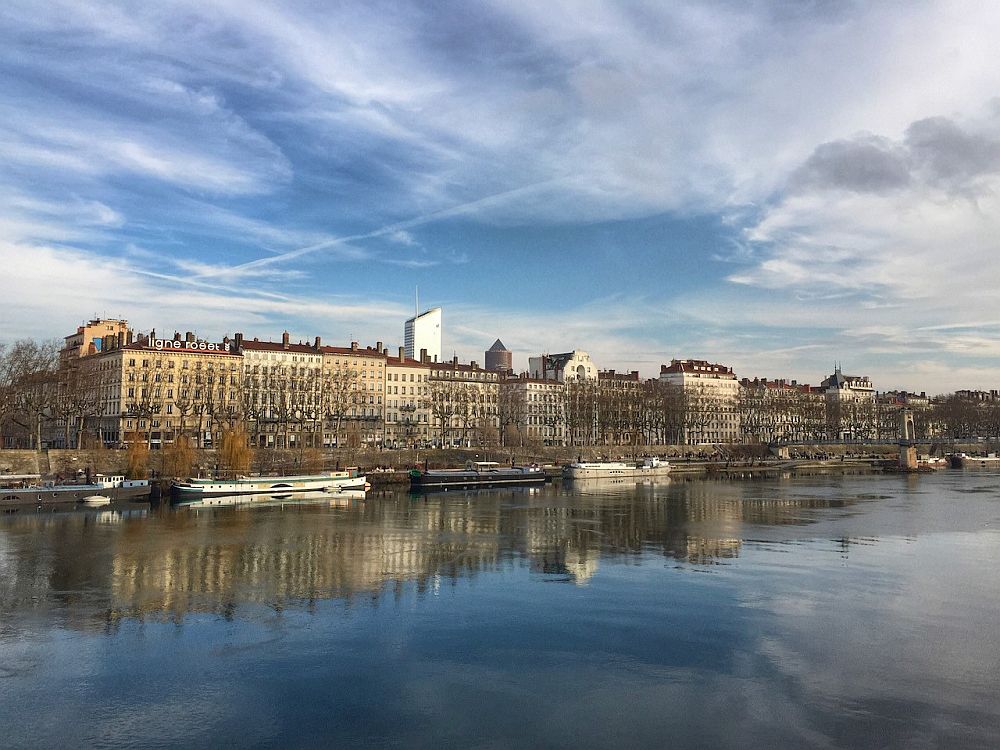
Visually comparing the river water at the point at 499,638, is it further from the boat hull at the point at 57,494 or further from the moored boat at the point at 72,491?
the moored boat at the point at 72,491

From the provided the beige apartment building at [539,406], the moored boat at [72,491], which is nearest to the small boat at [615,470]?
the beige apartment building at [539,406]

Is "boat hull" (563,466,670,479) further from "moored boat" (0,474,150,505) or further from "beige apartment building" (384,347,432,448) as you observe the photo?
"moored boat" (0,474,150,505)

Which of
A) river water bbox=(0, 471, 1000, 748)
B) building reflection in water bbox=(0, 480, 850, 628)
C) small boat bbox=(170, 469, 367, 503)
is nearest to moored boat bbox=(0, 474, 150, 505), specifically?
small boat bbox=(170, 469, 367, 503)

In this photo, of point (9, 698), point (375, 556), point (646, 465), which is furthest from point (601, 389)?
point (9, 698)

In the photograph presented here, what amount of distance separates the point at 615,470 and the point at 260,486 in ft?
113

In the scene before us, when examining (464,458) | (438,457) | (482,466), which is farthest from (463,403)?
(482,466)

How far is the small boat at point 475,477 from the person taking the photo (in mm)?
63825

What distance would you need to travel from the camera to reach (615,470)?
76.4 metres

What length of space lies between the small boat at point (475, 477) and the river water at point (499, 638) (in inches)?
1125

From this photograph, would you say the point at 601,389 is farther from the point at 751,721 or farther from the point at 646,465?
the point at 751,721

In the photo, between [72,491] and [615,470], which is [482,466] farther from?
[72,491]

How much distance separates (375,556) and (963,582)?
18104 millimetres

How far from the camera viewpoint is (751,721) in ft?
42.5

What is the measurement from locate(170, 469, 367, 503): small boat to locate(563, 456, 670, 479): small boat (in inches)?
874
